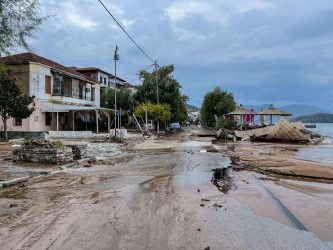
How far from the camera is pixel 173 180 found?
14258 millimetres

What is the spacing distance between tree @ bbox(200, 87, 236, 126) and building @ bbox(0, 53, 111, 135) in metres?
42.7

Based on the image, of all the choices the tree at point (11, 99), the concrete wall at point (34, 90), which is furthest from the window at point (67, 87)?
the tree at point (11, 99)

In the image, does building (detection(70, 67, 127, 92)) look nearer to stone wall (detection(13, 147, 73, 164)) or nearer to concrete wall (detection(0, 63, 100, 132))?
concrete wall (detection(0, 63, 100, 132))

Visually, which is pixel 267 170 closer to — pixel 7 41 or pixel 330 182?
pixel 330 182

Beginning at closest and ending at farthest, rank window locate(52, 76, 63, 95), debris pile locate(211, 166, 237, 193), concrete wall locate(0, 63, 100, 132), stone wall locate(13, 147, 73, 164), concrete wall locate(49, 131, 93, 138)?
debris pile locate(211, 166, 237, 193), stone wall locate(13, 147, 73, 164), concrete wall locate(49, 131, 93, 138), concrete wall locate(0, 63, 100, 132), window locate(52, 76, 63, 95)

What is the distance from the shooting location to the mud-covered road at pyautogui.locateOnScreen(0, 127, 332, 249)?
6992 millimetres

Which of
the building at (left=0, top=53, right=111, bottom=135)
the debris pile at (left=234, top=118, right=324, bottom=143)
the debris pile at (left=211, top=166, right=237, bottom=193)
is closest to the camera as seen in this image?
the debris pile at (left=211, top=166, right=237, bottom=193)

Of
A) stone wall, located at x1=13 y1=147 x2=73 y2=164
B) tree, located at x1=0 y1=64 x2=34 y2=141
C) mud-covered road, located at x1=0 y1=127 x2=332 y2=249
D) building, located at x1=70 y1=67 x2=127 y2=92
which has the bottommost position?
mud-covered road, located at x1=0 y1=127 x2=332 y2=249

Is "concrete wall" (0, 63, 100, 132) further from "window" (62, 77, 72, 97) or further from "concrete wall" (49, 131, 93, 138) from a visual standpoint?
"window" (62, 77, 72, 97)

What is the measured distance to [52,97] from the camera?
4869cm

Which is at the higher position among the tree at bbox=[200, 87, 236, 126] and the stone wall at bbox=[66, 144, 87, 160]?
the tree at bbox=[200, 87, 236, 126]

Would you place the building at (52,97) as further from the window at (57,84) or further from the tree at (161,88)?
the tree at (161,88)

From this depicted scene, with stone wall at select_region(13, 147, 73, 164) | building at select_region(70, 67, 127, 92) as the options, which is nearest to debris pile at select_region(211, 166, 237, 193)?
stone wall at select_region(13, 147, 73, 164)

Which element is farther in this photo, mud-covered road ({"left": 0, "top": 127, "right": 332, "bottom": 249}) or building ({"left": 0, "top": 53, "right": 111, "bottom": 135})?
building ({"left": 0, "top": 53, "right": 111, "bottom": 135})
